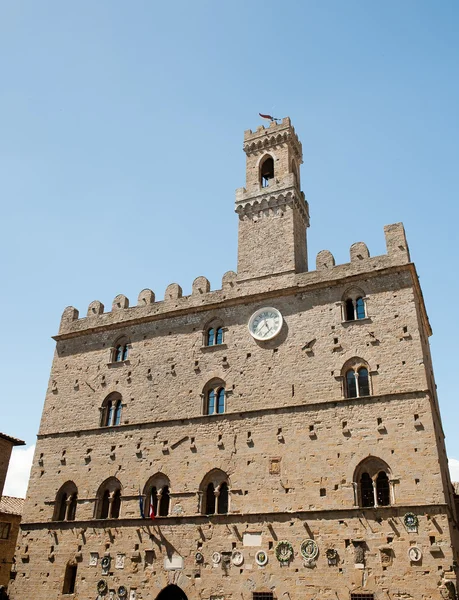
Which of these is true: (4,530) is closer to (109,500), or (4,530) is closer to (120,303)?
(109,500)

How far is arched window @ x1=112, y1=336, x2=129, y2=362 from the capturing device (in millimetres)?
25641

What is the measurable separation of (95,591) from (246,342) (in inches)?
426

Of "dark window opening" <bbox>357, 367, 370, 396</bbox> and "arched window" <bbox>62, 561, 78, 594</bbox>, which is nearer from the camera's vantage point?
"dark window opening" <bbox>357, 367, 370, 396</bbox>

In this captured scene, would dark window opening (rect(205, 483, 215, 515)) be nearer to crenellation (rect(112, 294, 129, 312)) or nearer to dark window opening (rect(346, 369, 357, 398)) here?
dark window opening (rect(346, 369, 357, 398))

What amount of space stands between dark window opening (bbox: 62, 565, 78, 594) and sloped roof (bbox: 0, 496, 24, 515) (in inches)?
393

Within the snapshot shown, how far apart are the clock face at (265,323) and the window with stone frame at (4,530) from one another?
59.2 ft

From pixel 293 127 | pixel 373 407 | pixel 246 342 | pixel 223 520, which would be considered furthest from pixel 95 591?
pixel 293 127

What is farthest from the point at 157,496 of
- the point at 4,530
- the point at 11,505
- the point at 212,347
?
the point at 11,505

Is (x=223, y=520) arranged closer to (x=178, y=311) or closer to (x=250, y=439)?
(x=250, y=439)

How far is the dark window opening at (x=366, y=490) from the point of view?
18.1 m

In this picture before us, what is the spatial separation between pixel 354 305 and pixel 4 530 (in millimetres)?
22173

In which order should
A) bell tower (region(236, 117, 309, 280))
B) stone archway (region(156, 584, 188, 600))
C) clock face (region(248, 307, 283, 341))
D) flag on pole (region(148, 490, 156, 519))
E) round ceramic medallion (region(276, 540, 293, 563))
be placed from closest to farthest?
round ceramic medallion (region(276, 540, 293, 563)), stone archway (region(156, 584, 188, 600)), flag on pole (region(148, 490, 156, 519)), clock face (region(248, 307, 283, 341)), bell tower (region(236, 117, 309, 280))

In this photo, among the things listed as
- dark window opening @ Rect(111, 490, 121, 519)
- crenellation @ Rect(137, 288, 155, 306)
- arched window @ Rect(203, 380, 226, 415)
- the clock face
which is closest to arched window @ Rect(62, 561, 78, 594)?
dark window opening @ Rect(111, 490, 121, 519)

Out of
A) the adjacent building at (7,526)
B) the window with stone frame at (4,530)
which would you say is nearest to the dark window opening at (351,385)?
the adjacent building at (7,526)
